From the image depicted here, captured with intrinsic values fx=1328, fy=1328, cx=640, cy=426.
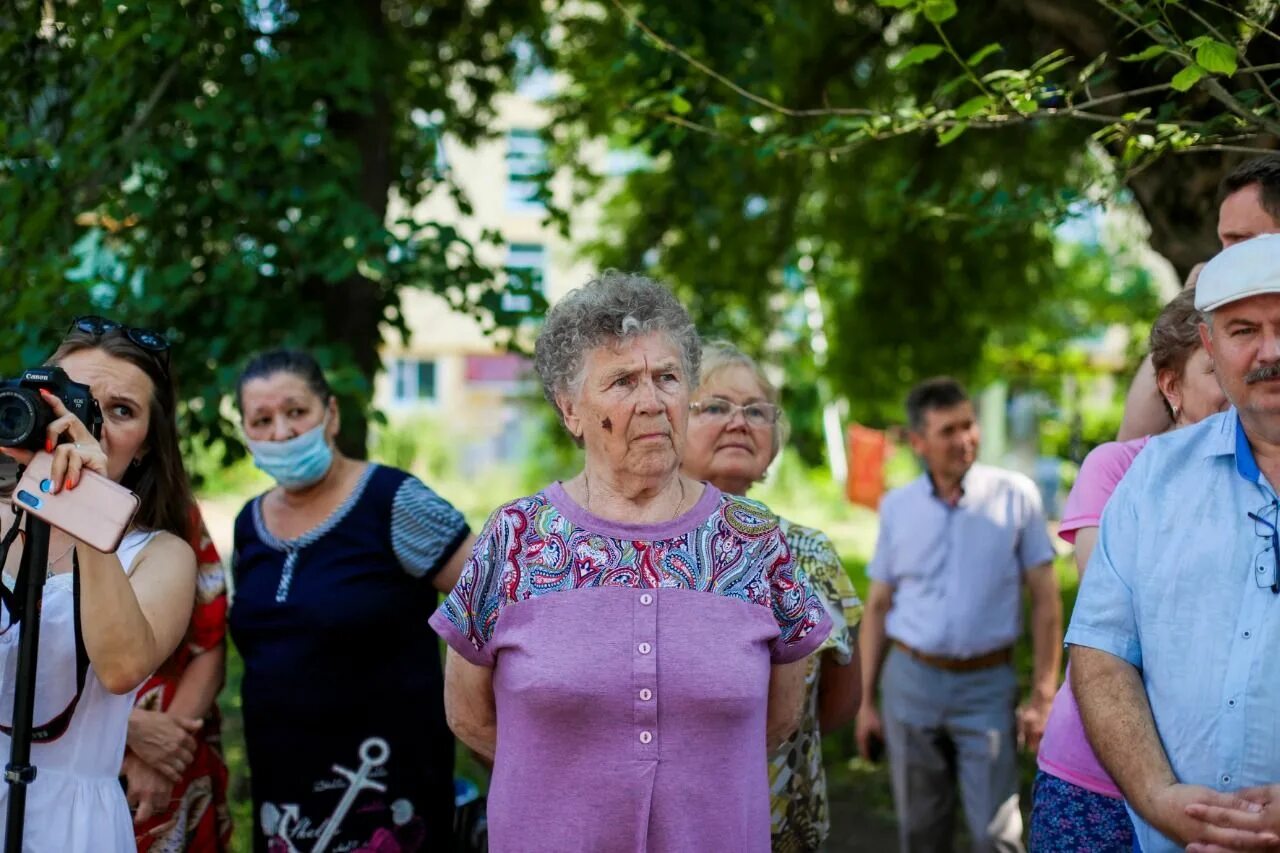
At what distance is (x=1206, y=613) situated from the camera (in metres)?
2.42

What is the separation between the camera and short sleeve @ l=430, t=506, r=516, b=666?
8.59ft

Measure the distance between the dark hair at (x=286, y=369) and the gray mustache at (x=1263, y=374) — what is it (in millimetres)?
2531

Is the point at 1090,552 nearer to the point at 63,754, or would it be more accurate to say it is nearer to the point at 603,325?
the point at 603,325

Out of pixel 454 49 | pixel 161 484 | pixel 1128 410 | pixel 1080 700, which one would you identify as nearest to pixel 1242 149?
pixel 1128 410

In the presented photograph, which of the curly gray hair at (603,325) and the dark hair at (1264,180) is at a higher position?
the dark hair at (1264,180)

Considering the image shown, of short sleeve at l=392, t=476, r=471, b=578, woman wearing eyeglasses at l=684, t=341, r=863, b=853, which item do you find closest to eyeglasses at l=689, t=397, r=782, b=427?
woman wearing eyeglasses at l=684, t=341, r=863, b=853

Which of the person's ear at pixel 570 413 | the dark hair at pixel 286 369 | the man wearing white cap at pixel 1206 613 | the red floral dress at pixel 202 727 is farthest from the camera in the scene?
the dark hair at pixel 286 369

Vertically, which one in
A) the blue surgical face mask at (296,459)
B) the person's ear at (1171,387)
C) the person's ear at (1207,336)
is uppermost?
the person's ear at (1207,336)

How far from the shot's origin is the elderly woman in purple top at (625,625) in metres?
2.52

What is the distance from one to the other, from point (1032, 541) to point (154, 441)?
3.56m

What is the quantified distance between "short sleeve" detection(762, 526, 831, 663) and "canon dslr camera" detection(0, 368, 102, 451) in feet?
4.49

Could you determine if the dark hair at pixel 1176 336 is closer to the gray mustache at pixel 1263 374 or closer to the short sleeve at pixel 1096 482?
the short sleeve at pixel 1096 482

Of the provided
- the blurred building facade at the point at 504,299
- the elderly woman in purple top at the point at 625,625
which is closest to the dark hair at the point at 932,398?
the blurred building facade at the point at 504,299

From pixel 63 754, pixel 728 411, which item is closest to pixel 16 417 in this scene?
pixel 63 754
